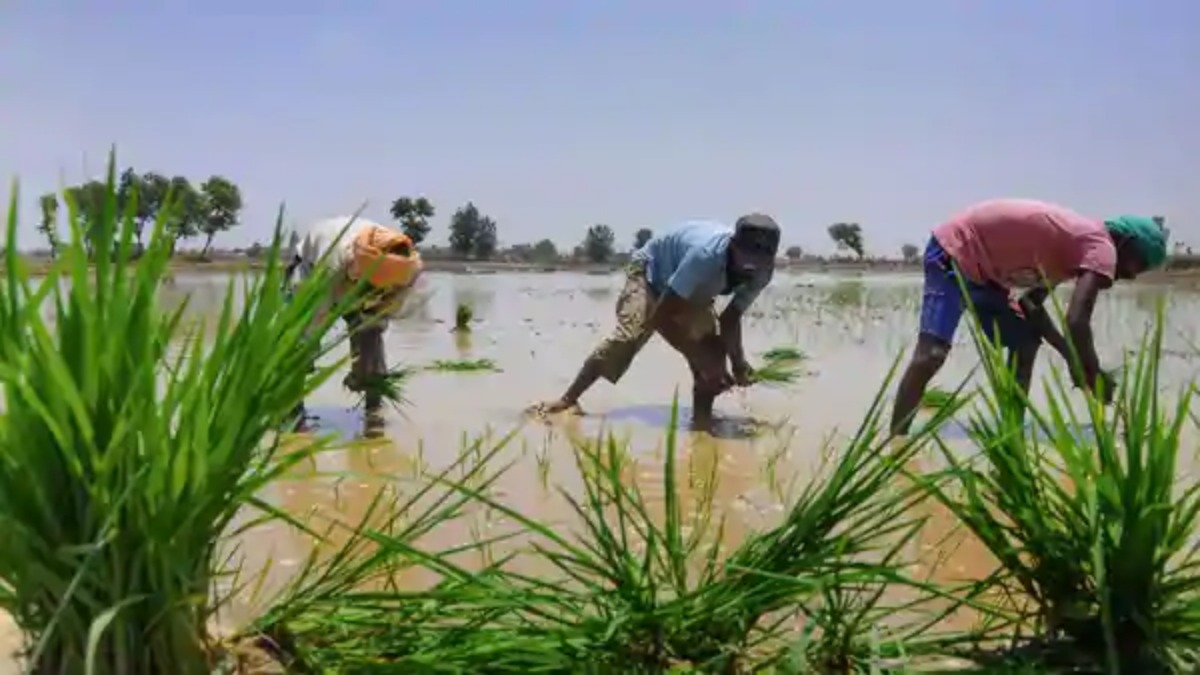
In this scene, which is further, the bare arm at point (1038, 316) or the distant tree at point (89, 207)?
the bare arm at point (1038, 316)

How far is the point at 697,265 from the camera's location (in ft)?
17.1

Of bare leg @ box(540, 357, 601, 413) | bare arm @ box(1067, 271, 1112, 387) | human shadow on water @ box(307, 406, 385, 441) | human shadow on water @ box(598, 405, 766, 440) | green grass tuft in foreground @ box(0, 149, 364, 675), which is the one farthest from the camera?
bare leg @ box(540, 357, 601, 413)

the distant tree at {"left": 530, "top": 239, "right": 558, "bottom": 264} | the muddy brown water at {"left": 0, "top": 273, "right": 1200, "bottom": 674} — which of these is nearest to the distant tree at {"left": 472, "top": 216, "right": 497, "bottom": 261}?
the distant tree at {"left": 530, "top": 239, "right": 558, "bottom": 264}

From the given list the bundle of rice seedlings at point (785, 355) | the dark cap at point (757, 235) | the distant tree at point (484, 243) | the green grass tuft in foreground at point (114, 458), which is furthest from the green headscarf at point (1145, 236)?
the distant tree at point (484, 243)

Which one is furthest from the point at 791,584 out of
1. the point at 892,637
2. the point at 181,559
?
the point at 181,559

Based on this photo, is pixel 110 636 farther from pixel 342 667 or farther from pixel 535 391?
pixel 535 391

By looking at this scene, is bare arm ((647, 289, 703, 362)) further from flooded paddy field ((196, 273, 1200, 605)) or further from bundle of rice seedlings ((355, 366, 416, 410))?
bundle of rice seedlings ((355, 366, 416, 410))

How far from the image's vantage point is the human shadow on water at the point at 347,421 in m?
5.13

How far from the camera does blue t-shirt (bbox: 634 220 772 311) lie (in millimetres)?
Answer: 5191

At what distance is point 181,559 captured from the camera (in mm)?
1315

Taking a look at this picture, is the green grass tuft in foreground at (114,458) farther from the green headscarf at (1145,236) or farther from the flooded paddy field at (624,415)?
the green headscarf at (1145,236)

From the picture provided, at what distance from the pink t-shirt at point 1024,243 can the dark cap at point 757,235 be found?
0.67m

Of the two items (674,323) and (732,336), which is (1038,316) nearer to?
(732,336)

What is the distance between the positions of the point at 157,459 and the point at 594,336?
9.88 meters
